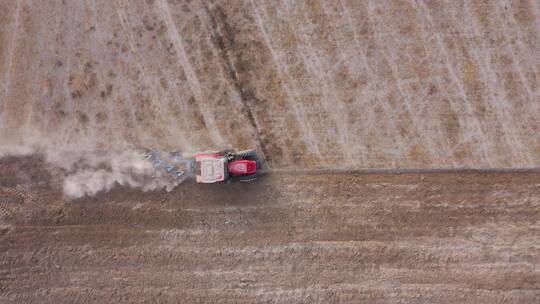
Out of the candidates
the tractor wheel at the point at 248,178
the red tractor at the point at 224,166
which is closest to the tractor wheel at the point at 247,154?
the red tractor at the point at 224,166

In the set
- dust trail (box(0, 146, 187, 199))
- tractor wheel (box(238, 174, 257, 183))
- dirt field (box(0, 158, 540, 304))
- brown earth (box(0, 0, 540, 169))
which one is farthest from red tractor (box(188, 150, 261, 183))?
dust trail (box(0, 146, 187, 199))

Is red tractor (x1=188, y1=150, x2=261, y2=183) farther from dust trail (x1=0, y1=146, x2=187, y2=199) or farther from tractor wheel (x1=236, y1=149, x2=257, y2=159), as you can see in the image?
dust trail (x1=0, y1=146, x2=187, y2=199)

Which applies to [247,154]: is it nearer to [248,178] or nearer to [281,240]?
[248,178]

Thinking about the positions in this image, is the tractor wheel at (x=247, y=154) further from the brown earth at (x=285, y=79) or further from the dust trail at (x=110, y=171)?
the dust trail at (x=110, y=171)

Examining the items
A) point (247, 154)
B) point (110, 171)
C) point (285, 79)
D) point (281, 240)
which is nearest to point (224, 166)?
point (247, 154)

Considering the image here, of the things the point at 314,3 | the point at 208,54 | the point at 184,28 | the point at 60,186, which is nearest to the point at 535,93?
the point at 314,3

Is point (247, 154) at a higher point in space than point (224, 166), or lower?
higher
